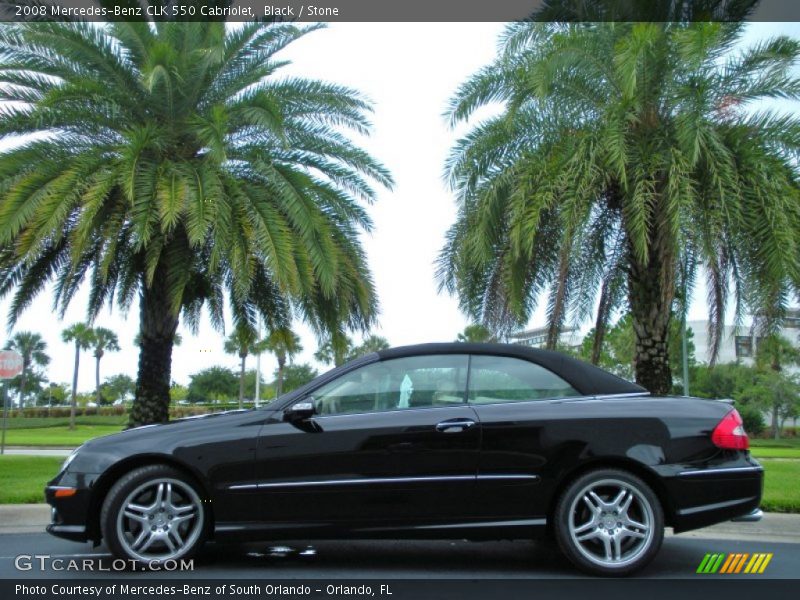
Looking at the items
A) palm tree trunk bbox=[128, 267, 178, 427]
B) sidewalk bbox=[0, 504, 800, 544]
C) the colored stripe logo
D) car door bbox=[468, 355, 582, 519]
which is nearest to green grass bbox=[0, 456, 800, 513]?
sidewalk bbox=[0, 504, 800, 544]

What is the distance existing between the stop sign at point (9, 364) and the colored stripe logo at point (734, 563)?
14425mm

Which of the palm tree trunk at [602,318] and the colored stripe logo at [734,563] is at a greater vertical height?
the palm tree trunk at [602,318]

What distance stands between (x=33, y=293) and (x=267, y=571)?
384 inches

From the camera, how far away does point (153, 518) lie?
17.9 ft

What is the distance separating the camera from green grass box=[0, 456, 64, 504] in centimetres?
870

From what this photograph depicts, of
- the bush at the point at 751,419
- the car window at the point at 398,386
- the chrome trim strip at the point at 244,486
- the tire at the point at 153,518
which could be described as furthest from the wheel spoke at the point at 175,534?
the bush at the point at 751,419

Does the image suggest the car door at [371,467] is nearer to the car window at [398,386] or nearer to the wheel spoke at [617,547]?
the car window at [398,386]

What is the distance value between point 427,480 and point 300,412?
3.00 feet

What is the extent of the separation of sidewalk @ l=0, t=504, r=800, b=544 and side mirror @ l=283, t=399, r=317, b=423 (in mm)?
3431

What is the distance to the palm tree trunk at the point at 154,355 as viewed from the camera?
1323 centimetres

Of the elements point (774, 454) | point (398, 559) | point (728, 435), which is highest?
point (728, 435)

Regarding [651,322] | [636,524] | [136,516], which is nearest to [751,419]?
[651,322]

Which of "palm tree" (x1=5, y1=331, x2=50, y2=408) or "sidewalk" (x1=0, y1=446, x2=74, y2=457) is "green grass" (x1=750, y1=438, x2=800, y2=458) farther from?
"palm tree" (x1=5, y1=331, x2=50, y2=408)

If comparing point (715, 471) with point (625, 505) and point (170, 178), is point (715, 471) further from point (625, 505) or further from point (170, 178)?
point (170, 178)
